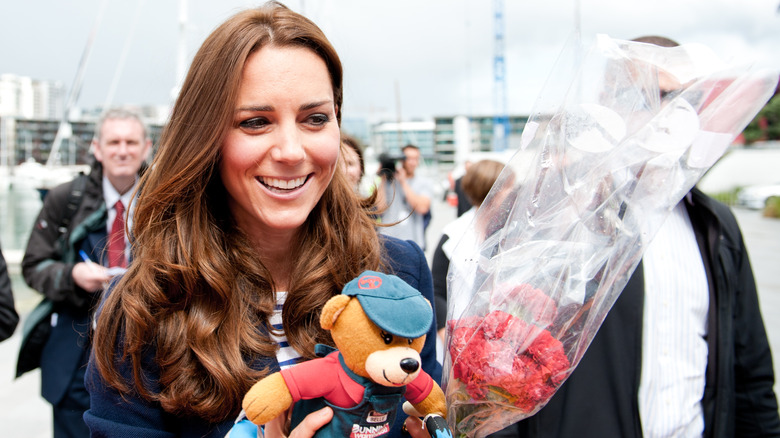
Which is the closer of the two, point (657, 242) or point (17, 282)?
point (657, 242)

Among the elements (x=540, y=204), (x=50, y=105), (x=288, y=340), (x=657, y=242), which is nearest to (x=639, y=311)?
(x=657, y=242)

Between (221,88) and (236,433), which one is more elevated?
(221,88)

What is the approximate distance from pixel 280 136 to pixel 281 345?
579mm

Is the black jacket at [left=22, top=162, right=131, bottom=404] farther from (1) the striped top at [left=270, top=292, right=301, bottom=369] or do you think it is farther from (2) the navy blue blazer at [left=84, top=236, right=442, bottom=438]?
(1) the striped top at [left=270, top=292, right=301, bottom=369]

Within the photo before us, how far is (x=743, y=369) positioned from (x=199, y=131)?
219 centimetres

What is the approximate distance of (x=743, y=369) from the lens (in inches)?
85.0

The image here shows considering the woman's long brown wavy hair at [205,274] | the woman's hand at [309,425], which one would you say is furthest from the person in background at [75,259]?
the woman's hand at [309,425]

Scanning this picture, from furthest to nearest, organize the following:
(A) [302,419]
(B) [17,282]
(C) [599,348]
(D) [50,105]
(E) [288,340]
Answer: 1. (D) [50,105]
2. (B) [17,282]
3. (C) [599,348]
4. (E) [288,340]
5. (A) [302,419]

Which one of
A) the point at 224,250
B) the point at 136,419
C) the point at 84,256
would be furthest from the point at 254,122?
the point at 84,256

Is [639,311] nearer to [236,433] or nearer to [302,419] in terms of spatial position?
[302,419]

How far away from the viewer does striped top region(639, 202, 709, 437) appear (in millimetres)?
1983

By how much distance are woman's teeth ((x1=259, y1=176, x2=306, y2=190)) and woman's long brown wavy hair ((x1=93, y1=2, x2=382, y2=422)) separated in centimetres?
16

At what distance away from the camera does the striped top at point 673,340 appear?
1983 mm

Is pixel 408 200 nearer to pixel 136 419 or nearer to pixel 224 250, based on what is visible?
pixel 224 250
